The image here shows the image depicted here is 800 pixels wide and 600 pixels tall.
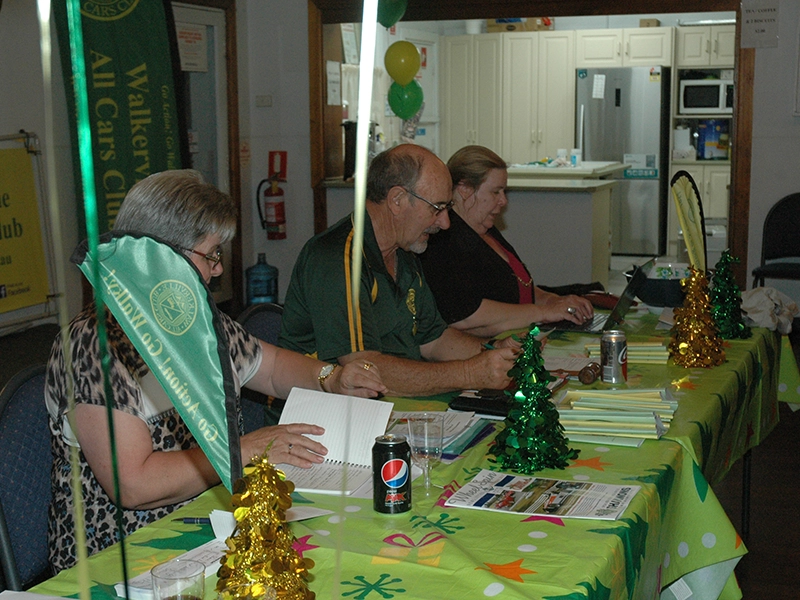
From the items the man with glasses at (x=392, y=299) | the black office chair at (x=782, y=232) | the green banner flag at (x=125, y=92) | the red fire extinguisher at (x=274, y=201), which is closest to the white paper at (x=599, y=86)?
the black office chair at (x=782, y=232)

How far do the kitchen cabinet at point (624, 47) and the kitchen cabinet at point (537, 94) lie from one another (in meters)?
0.13

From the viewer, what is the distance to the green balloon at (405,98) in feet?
19.8

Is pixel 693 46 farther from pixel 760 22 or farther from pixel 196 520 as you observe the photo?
pixel 196 520

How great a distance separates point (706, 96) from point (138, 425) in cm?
791

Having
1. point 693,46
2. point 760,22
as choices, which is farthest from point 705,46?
point 760,22

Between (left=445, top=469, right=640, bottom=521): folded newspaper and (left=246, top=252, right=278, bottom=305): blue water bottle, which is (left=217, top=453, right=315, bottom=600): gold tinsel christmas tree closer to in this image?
(left=445, top=469, right=640, bottom=521): folded newspaper

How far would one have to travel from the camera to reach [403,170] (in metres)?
2.21

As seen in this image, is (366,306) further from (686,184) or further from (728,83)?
(728,83)

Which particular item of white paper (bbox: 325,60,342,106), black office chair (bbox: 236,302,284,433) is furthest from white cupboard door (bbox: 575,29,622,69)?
black office chair (bbox: 236,302,284,433)

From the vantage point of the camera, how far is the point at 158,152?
4.99 metres

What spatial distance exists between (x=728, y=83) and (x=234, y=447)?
26.9 ft

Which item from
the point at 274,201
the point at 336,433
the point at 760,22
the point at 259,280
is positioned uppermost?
the point at 760,22

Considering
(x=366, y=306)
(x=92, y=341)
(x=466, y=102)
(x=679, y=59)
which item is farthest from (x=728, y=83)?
(x=92, y=341)

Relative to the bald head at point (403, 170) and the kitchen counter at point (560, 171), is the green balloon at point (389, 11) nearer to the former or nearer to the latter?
the kitchen counter at point (560, 171)
